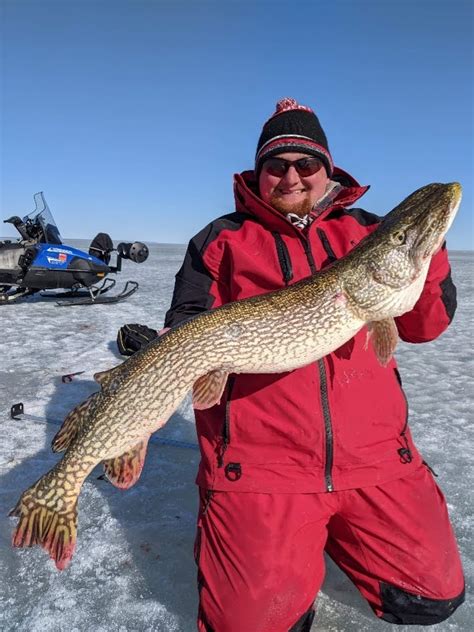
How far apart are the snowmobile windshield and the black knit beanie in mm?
7901

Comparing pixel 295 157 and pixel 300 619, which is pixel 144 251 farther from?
pixel 300 619

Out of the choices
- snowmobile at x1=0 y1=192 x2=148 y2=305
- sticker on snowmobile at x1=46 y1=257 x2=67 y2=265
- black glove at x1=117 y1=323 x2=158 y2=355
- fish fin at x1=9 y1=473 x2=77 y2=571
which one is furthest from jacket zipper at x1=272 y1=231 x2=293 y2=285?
sticker on snowmobile at x1=46 y1=257 x2=67 y2=265

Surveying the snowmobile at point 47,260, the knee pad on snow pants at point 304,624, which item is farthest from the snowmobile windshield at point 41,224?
the knee pad on snow pants at point 304,624

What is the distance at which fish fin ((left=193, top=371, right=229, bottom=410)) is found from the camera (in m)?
2.24

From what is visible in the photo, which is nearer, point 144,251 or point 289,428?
point 289,428

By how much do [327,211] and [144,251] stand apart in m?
7.76

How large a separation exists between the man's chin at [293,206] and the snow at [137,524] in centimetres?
179

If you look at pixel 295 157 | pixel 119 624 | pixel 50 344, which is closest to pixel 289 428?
pixel 119 624

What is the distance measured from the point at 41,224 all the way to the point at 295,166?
8.29m

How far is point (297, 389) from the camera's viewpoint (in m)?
2.35

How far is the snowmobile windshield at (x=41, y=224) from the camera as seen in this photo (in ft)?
31.9

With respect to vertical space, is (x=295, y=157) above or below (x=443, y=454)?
above

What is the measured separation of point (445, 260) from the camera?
243 centimetres

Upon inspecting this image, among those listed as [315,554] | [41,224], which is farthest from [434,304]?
[41,224]
